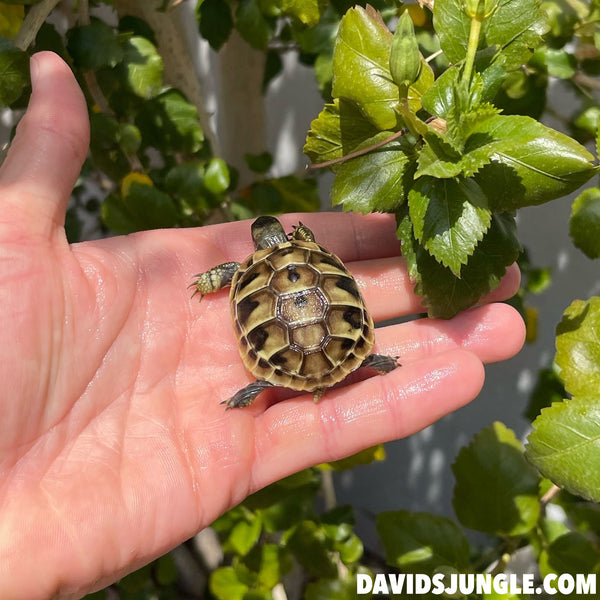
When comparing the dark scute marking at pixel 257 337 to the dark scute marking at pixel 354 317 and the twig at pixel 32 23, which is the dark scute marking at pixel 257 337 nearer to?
the dark scute marking at pixel 354 317

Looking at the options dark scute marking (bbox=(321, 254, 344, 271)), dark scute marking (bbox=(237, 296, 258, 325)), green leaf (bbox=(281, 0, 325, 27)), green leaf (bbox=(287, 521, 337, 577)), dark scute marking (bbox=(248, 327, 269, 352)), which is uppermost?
green leaf (bbox=(281, 0, 325, 27))

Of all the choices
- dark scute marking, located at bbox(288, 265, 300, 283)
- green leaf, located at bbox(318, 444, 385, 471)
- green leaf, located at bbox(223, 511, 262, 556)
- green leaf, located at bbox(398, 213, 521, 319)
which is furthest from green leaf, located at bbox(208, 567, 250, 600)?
green leaf, located at bbox(398, 213, 521, 319)

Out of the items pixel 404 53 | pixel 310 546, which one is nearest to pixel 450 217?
pixel 404 53

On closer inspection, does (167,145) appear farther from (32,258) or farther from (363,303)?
(363,303)

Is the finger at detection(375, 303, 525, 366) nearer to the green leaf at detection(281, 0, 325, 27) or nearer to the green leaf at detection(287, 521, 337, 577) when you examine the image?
the green leaf at detection(287, 521, 337, 577)

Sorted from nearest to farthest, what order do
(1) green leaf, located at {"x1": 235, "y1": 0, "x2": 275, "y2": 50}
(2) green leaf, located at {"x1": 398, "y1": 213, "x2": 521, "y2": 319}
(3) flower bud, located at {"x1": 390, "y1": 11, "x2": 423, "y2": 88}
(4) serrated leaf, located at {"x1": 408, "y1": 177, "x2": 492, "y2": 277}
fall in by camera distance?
1. (3) flower bud, located at {"x1": 390, "y1": 11, "x2": 423, "y2": 88}
2. (4) serrated leaf, located at {"x1": 408, "y1": 177, "x2": 492, "y2": 277}
3. (2) green leaf, located at {"x1": 398, "y1": 213, "x2": 521, "y2": 319}
4. (1) green leaf, located at {"x1": 235, "y1": 0, "x2": 275, "y2": 50}

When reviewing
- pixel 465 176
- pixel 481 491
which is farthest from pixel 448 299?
pixel 481 491
